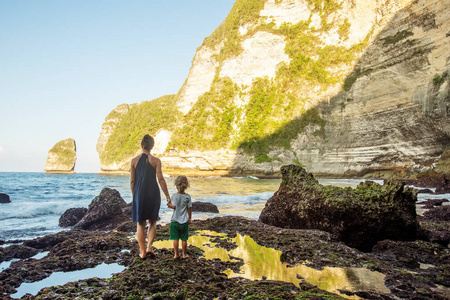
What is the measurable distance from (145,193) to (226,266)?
5.36ft

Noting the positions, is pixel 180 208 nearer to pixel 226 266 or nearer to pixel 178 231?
pixel 178 231

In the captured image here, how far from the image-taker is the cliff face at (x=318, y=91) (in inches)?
1189

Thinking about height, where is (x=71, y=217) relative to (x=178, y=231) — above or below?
below

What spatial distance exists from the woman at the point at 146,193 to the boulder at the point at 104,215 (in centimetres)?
378

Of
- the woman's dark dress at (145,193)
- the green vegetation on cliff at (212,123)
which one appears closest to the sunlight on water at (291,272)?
the woman's dark dress at (145,193)

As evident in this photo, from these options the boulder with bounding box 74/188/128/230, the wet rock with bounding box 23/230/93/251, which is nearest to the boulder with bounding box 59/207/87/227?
the boulder with bounding box 74/188/128/230

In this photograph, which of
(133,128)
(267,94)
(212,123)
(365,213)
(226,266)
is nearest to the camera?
(226,266)

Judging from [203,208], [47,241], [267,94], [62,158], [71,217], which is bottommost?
[203,208]

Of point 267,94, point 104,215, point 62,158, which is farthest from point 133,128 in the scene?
point 104,215

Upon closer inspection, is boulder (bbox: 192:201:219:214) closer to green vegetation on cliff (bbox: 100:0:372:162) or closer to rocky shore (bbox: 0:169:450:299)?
rocky shore (bbox: 0:169:450:299)

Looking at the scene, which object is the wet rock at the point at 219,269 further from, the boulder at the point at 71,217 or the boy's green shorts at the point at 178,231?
the boulder at the point at 71,217

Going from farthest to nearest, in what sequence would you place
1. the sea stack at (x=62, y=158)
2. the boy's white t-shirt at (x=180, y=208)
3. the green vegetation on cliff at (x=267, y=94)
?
the sea stack at (x=62, y=158)
the green vegetation on cliff at (x=267, y=94)
the boy's white t-shirt at (x=180, y=208)

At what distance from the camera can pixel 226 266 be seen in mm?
3811

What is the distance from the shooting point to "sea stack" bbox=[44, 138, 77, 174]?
10444 cm
